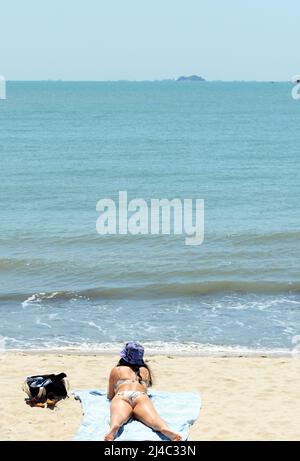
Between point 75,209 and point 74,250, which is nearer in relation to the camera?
point 74,250

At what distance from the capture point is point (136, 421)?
9.88 metres

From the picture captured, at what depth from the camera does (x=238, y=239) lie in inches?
973


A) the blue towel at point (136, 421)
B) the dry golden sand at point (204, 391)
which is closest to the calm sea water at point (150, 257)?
the dry golden sand at point (204, 391)

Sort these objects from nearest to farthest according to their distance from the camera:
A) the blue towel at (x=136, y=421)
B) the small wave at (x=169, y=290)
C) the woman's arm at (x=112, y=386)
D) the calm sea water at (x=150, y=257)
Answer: the blue towel at (x=136, y=421) → the woman's arm at (x=112, y=386) → the calm sea water at (x=150, y=257) → the small wave at (x=169, y=290)

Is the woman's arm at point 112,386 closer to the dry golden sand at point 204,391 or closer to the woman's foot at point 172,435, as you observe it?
the dry golden sand at point 204,391

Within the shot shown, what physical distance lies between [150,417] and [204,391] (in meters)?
1.90

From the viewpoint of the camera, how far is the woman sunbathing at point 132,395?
9609mm

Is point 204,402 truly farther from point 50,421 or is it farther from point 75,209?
point 75,209

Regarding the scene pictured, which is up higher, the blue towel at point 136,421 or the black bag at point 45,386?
the black bag at point 45,386

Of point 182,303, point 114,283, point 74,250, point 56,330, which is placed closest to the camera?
point 56,330

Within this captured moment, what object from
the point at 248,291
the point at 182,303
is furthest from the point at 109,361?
the point at 248,291

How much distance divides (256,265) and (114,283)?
4.02 m

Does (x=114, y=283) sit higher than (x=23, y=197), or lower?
lower

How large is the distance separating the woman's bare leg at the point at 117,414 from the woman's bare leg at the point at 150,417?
112mm
